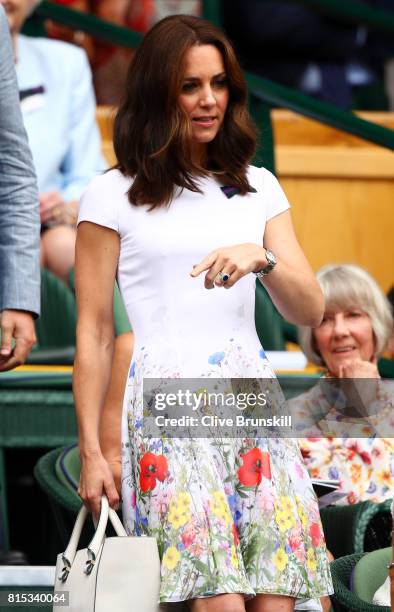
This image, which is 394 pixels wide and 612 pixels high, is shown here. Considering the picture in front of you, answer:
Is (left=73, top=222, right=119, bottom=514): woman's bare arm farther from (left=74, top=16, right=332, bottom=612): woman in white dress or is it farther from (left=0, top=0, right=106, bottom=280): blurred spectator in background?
(left=0, top=0, right=106, bottom=280): blurred spectator in background

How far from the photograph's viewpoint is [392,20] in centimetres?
679

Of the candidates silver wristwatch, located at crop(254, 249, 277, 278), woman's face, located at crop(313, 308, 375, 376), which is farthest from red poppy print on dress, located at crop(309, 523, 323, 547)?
woman's face, located at crop(313, 308, 375, 376)

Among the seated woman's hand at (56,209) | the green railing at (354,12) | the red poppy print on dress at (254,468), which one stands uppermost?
the green railing at (354,12)

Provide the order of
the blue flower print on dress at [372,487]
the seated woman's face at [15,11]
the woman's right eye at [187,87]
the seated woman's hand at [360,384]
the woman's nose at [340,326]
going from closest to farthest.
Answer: the woman's right eye at [187,87], the blue flower print on dress at [372,487], the seated woman's hand at [360,384], the woman's nose at [340,326], the seated woman's face at [15,11]

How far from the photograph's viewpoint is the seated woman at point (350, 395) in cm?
407

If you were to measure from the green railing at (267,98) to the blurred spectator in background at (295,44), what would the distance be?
350mm

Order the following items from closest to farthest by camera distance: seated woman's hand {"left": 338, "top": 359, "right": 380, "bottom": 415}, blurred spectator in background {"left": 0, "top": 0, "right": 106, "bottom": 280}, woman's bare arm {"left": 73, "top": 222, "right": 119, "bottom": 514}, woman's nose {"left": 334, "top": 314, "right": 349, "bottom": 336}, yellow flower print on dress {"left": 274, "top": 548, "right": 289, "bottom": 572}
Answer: yellow flower print on dress {"left": 274, "top": 548, "right": 289, "bottom": 572}
woman's bare arm {"left": 73, "top": 222, "right": 119, "bottom": 514}
seated woman's hand {"left": 338, "top": 359, "right": 380, "bottom": 415}
woman's nose {"left": 334, "top": 314, "right": 349, "bottom": 336}
blurred spectator in background {"left": 0, "top": 0, "right": 106, "bottom": 280}

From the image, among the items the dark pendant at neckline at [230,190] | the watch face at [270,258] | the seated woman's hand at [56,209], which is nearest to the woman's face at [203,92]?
the dark pendant at neckline at [230,190]

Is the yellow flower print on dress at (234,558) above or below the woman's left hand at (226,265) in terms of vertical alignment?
below

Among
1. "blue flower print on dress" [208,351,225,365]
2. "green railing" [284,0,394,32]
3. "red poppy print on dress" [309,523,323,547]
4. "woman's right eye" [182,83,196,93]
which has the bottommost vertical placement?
"red poppy print on dress" [309,523,323,547]

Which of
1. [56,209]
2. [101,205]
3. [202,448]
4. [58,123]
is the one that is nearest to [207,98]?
[101,205]

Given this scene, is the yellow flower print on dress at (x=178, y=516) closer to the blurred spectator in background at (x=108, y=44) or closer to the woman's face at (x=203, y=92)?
the woman's face at (x=203, y=92)

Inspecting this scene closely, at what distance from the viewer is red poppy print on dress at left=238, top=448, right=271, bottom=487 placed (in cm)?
304

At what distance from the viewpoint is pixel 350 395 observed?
429cm
